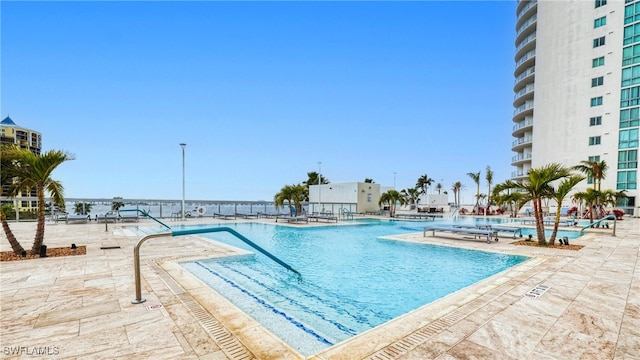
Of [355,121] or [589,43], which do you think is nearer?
[589,43]

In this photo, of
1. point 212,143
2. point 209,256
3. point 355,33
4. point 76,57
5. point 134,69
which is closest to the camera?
point 209,256

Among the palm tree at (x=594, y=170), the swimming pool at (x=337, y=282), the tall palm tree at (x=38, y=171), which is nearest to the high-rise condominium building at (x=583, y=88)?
the palm tree at (x=594, y=170)

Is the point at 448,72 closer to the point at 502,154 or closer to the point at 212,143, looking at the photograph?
the point at 212,143

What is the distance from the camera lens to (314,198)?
32.6 meters

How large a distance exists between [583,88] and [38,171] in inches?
1885

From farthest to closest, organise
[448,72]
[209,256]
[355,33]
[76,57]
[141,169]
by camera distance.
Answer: [141,169] → [448,72] → [355,33] → [76,57] → [209,256]

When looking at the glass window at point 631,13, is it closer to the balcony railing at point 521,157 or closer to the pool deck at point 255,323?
the balcony railing at point 521,157

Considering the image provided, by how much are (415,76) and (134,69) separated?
23187mm

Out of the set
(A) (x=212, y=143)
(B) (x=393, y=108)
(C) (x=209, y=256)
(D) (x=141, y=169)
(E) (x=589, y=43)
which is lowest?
(C) (x=209, y=256)

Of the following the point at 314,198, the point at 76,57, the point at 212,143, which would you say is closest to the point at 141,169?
the point at 212,143

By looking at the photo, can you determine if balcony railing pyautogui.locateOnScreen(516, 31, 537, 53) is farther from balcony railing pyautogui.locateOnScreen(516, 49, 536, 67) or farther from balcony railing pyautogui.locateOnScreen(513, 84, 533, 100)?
balcony railing pyautogui.locateOnScreen(513, 84, 533, 100)

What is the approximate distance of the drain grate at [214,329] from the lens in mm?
2727

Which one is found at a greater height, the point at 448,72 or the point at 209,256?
the point at 448,72

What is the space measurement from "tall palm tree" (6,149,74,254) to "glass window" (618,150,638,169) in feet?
148
